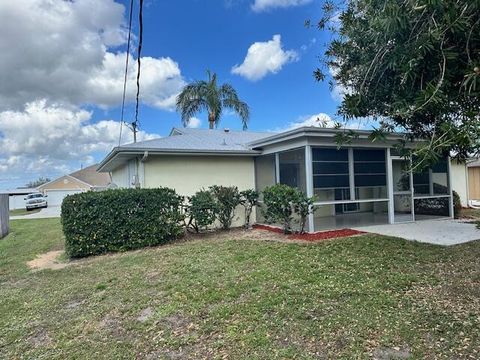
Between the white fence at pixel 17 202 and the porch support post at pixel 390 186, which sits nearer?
the porch support post at pixel 390 186

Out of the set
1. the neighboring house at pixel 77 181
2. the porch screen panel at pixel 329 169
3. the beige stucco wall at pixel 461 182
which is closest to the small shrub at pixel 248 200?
the porch screen panel at pixel 329 169

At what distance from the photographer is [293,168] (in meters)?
11.8

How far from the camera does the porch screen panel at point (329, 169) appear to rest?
10703mm

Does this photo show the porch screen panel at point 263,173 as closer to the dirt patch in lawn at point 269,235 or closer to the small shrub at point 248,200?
the small shrub at point 248,200

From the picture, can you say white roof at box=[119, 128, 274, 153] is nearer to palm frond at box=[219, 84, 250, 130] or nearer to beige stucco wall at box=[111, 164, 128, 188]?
beige stucco wall at box=[111, 164, 128, 188]

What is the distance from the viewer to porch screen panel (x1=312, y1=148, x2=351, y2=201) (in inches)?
421

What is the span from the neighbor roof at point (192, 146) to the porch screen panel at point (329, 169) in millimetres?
2663

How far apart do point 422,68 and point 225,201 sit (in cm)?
810

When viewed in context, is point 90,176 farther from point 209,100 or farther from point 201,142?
point 201,142

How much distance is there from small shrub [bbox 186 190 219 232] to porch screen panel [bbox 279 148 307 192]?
274 cm

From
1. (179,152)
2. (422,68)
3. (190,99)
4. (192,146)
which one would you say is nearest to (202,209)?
(179,152)

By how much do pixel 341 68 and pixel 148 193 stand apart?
252 inches

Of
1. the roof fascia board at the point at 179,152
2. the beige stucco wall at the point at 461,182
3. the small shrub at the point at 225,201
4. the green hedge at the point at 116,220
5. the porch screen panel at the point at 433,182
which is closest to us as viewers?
the green hedge at the point at 116,220

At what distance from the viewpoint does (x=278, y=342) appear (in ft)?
12.3
